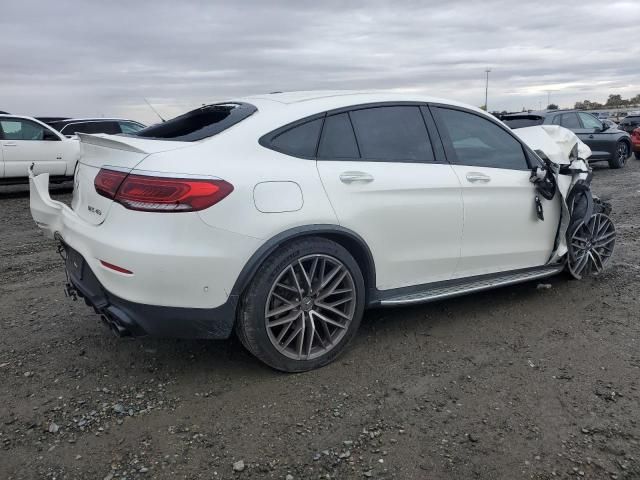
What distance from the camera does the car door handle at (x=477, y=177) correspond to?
3953 millimetres

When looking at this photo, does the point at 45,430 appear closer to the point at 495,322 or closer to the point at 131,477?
the point at 131,477

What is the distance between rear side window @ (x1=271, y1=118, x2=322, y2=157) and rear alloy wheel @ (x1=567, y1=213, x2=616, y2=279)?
2530 millimetres

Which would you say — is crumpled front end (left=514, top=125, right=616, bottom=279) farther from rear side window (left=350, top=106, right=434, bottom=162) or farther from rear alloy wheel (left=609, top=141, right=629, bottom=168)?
rear alloy wheel (left=609, top=141, right=629, bottom=168)

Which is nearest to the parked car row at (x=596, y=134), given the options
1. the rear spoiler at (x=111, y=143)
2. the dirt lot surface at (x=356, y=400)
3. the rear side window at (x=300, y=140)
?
the dirt lot surface at (x=356, y=400)

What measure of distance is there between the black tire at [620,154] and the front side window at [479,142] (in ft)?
39.9

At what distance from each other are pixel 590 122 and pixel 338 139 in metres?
13.2

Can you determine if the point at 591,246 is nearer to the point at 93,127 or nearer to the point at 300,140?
the point at 300,140

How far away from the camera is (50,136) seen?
481 inches

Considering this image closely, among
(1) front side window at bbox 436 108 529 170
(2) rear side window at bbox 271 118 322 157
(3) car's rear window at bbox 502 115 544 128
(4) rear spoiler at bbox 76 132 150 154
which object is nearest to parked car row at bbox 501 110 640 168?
(3) car's rear window at bbox 502 115 544 128

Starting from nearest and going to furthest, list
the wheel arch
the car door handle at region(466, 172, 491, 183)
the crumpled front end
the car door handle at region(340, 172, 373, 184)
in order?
the wheel arch
the car door handle at region(340, 172, 373, 184)
the car door handle at region(466, 172, 491, 183)
the crumpled front end

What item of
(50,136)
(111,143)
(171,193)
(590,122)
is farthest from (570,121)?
(171,193)

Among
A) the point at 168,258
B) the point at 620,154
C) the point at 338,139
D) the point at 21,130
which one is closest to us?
the point at 168,258

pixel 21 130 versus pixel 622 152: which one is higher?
pixel 21 130

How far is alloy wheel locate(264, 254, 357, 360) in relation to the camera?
321 centimetres
